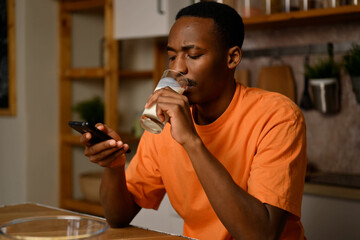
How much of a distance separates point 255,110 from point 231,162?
0.55ft

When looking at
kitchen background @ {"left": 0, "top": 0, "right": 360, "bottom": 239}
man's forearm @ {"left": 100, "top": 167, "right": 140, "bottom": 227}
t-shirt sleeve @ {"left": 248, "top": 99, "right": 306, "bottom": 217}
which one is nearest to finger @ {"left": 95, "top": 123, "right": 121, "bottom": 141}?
man's forearm @ {"left": 100, "top": 167, "right": 140, "bottom": 227}

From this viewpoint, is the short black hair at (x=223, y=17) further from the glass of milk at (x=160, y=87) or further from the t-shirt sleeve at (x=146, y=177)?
the t-shirt sleeve at (x=146, y=177)

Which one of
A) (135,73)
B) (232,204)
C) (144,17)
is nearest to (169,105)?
(232,204)

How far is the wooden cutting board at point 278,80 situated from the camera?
2.48 meters

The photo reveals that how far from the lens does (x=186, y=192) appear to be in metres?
1.33

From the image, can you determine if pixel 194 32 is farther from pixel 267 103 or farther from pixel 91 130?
pixel 91 130

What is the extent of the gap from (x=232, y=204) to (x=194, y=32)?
1.66ft

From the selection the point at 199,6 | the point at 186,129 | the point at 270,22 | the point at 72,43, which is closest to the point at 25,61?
the point at 72,43

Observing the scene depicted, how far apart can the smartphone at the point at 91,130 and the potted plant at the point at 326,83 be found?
1527 mm

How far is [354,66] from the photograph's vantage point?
2.19 m

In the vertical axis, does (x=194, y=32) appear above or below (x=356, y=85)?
above

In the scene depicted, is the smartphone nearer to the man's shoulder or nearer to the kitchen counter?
the man's shoulder

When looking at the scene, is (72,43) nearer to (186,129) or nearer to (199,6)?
(199,6)

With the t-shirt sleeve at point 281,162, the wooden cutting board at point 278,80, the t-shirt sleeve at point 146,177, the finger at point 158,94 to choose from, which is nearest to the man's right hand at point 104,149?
the finger at point 158,94
